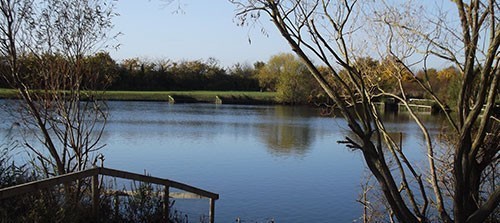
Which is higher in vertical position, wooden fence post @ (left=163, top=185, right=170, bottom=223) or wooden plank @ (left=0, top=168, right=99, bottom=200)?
wooden plank @ (left=0, top=168, right=99, bottom=200)

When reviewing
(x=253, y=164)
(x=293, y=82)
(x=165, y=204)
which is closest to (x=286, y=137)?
(x=253, y=164)

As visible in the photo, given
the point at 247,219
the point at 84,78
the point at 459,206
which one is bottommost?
the point at 247,219

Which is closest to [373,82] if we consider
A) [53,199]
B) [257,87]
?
[53,199]

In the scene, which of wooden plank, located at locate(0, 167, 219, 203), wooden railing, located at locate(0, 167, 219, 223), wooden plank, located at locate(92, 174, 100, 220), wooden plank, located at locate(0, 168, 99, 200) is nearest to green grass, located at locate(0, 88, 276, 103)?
wooden railing, located at locate(0, 167, 219, 223)

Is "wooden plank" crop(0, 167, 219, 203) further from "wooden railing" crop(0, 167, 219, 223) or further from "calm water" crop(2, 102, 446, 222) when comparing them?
"calm water" crop(2, 102, 446, 222)

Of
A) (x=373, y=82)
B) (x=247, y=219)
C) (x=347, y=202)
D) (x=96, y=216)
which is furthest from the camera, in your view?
(x=347, y=202)

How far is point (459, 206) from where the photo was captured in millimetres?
5336

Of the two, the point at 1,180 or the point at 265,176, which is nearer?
the point at 1,180

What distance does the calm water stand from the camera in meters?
12.1

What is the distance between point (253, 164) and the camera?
57.7 feet

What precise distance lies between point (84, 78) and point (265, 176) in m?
7.42

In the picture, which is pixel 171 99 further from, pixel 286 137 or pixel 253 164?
pixel 253 164

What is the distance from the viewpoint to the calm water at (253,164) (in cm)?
1213

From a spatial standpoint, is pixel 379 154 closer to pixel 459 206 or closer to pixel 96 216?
pixel 459 206
